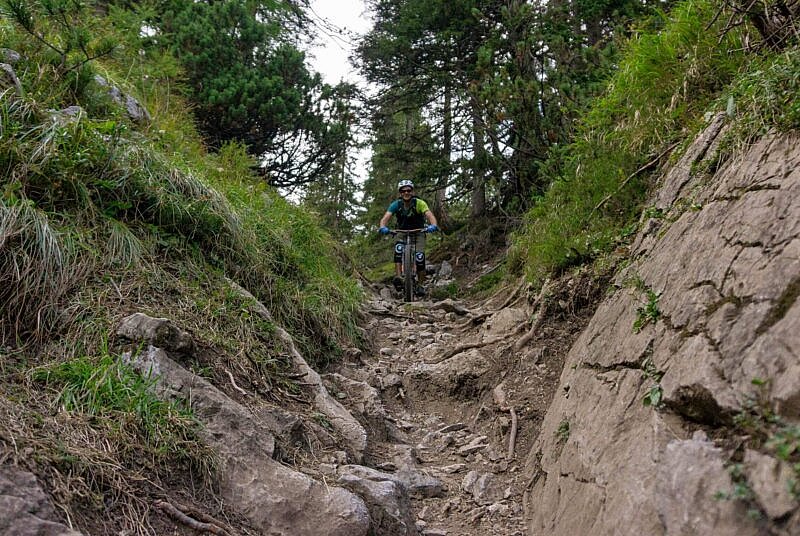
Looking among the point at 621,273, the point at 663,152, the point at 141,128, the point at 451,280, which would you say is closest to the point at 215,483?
the point at 621,273

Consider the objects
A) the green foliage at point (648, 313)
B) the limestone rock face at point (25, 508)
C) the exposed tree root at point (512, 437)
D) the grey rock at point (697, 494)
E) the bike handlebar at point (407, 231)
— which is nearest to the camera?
the grey rock at point (697, 494)

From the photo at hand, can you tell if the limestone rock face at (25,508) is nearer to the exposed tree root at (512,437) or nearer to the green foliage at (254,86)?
the exposed tree root at (512,437)

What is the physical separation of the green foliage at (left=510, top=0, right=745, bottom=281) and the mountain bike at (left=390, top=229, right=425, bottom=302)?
10.0ft

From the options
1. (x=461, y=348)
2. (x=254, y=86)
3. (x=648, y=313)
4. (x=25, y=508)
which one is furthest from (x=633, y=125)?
(x=254, y=86)

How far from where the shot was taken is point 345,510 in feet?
8.71

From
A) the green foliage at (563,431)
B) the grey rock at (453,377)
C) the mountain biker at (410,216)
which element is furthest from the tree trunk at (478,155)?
the green foliage at (563,431)

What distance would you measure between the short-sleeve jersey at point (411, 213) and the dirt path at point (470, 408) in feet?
9.12

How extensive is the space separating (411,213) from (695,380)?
708cm

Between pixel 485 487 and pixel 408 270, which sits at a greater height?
pixel 408 270

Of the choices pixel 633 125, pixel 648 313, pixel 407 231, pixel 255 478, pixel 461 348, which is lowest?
pixel 255 478

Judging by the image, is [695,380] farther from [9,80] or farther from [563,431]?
[9,80]

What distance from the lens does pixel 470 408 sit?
4.82m

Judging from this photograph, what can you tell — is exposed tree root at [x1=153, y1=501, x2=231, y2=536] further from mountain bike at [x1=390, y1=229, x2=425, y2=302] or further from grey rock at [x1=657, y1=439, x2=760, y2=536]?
mountain bike at [x1=390, y1=229, x2=425, y2=302]

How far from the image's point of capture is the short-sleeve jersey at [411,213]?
8.82 m
